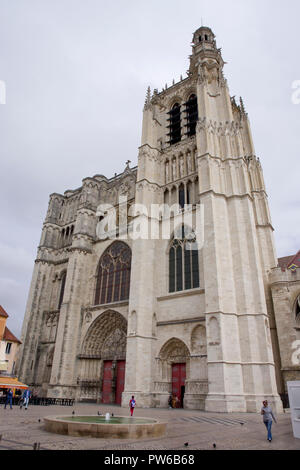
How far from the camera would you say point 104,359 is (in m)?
24.1

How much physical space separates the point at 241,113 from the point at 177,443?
30008mm

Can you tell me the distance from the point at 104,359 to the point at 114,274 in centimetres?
652

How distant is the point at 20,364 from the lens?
25906 mm

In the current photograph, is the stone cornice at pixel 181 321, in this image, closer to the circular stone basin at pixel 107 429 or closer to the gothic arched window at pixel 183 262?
the gothic arched window at pixel 183 262

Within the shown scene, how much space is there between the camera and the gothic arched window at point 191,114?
28044mm

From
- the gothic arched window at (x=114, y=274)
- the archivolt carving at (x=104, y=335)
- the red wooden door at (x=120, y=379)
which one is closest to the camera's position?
the red wooden door at (x=120, y=379)

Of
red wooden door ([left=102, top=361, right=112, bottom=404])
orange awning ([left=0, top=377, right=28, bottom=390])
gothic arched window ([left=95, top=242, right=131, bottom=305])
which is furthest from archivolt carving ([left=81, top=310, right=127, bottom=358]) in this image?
orange awning ([left=0, top=377, right=28, bottom=390])

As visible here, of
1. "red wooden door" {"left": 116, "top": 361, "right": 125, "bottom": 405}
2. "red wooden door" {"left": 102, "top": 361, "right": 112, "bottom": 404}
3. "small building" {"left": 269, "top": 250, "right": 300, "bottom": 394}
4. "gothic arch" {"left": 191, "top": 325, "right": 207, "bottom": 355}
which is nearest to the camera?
"gothic arch" {"left": 191, "top": 325, "right": 207, "bottom": 355}

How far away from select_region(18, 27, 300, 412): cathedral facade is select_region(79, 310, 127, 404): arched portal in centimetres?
8

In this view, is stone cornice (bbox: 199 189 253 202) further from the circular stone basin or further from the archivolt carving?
the circular stone basin

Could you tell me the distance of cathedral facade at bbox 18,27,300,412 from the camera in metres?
17.5

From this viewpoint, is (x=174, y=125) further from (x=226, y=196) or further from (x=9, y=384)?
(x=9, y=384)

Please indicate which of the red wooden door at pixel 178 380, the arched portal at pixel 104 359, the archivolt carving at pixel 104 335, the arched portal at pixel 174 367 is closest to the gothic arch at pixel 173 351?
the arched portal at pixel 174 367
